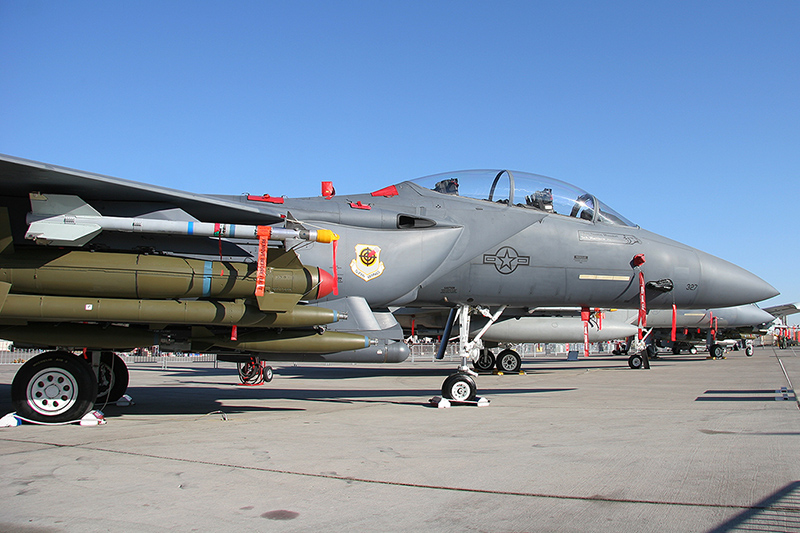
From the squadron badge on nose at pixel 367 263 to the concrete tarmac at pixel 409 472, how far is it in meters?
2.06

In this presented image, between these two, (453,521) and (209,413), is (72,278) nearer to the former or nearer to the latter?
(209,413)

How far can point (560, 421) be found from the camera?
7.57m

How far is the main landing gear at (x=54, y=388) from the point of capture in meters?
7.07

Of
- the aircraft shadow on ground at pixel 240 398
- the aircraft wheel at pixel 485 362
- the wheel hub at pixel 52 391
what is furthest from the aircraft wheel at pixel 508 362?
the wheel hub at pixel 52 391

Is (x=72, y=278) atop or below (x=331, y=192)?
below

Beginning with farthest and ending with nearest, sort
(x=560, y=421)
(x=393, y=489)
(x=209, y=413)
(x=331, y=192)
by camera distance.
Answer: (x=331, y=192), (x=209, y=413), (x=560, y=421), (x=393, y=489)

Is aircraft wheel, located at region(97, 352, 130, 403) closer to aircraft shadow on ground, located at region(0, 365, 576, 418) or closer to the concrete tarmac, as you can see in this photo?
aircraft shadow on ground, located at region(0, 365, 576, 418)

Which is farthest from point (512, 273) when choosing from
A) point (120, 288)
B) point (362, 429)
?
point (120, 288)

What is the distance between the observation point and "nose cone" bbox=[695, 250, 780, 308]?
408 inches

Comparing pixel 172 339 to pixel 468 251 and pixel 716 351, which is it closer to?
pixel 468 251

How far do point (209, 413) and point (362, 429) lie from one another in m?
2.86

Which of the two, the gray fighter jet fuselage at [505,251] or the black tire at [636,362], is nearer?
the gray fighter jet fuselage at [505,251]

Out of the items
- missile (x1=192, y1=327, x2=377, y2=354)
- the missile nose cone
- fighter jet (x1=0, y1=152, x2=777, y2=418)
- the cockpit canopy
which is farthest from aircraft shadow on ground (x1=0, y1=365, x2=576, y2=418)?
the cockpit canopy

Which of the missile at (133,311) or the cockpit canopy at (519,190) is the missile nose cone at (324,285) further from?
the cockpit canopy at (519,190)
